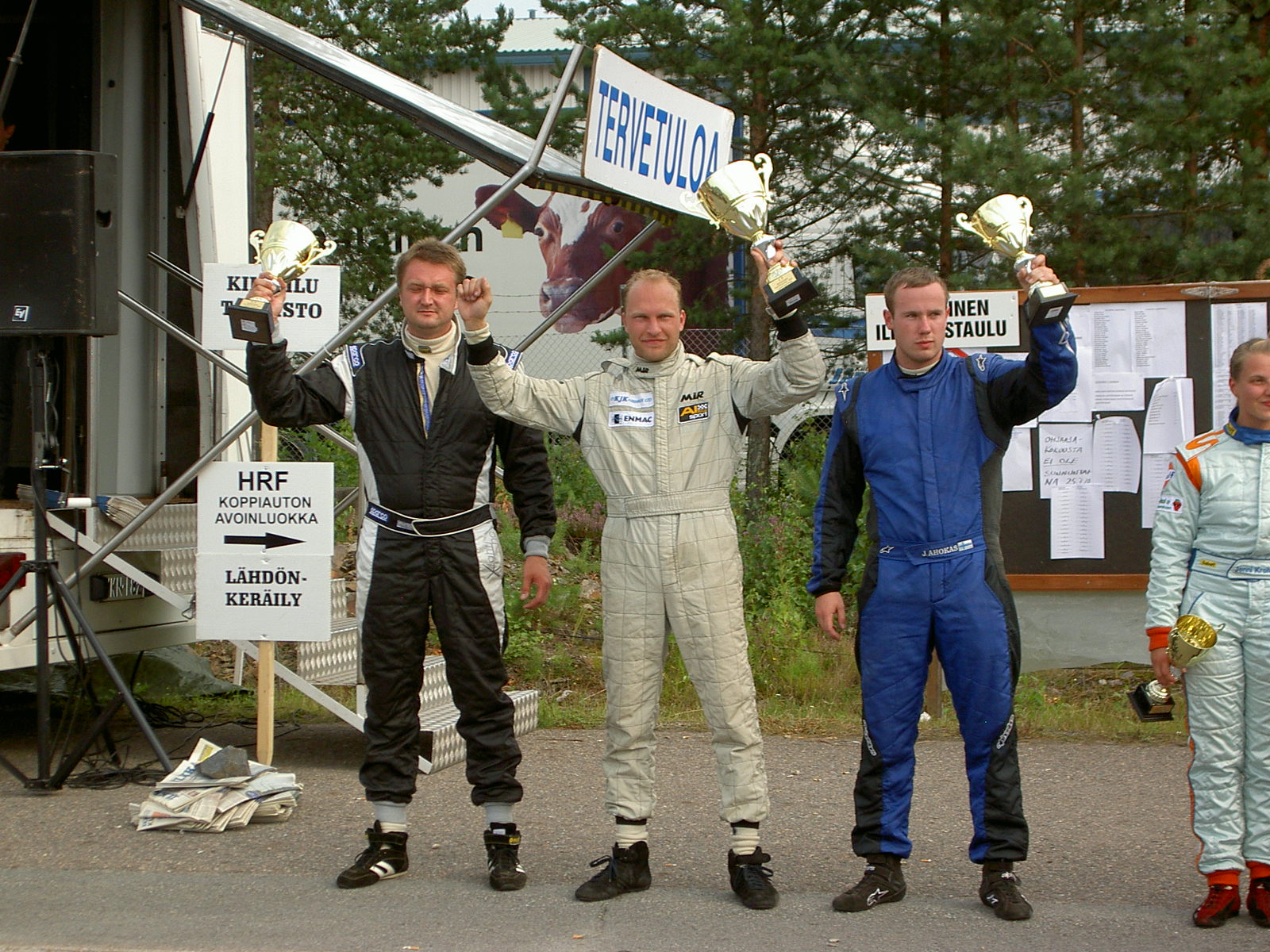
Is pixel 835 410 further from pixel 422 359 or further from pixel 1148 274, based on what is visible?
pixel 1148 274

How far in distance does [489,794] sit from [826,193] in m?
9.65

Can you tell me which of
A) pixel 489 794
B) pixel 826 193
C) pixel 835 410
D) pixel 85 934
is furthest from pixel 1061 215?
pixel 85 934

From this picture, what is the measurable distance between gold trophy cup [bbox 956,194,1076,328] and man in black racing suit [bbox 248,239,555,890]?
68.1 inches

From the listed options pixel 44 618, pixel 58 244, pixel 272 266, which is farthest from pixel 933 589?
pixel 58 244

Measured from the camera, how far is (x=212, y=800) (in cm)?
539

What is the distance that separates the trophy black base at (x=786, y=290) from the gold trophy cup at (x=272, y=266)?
5.41ft

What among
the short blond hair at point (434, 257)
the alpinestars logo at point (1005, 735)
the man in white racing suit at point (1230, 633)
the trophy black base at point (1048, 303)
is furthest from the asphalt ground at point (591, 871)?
the short blond hair at point (434, 257)

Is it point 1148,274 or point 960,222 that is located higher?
point 1148,274

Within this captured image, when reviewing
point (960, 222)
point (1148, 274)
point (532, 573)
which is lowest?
point (532, 573)

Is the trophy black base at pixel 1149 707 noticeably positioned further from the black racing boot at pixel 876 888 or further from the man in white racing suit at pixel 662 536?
the man in white racing suit at pixel 662 536

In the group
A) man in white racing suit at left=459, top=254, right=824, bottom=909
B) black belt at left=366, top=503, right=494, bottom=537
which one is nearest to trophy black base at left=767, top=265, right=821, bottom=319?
man in white racing suit at left=459, top=254, right=824, bottom=909

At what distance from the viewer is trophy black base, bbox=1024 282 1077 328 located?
13.1 feet

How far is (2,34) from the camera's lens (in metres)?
7.71

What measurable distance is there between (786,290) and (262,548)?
3015 millimetres
